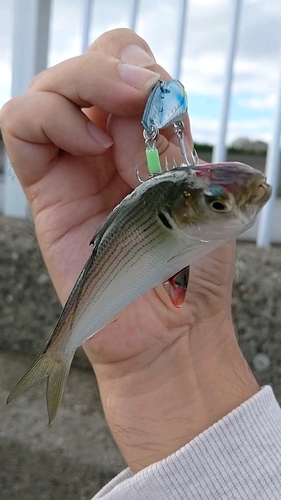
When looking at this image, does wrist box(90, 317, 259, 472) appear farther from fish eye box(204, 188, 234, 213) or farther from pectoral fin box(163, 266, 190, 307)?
fish eye box(204, 188, 234, 213)

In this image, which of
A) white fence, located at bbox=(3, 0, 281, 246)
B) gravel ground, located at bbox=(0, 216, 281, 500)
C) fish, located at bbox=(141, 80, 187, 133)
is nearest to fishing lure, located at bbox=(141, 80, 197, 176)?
fish, located at bbox=(141, 80, 187, 133)

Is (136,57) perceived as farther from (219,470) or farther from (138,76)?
(219,470)

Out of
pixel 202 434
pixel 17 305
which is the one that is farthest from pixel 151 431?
pixel 17 305

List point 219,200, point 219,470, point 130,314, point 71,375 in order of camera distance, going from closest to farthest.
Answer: point 219,200
point 219,470
point 130,314
point 71,375

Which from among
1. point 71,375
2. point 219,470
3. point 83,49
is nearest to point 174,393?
point 219,470

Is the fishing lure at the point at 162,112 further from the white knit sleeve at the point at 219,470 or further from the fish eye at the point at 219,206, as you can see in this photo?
the white knit sleeve at the point at 219,470

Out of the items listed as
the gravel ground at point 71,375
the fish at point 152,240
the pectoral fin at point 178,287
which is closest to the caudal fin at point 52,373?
the fish at point 152,240
